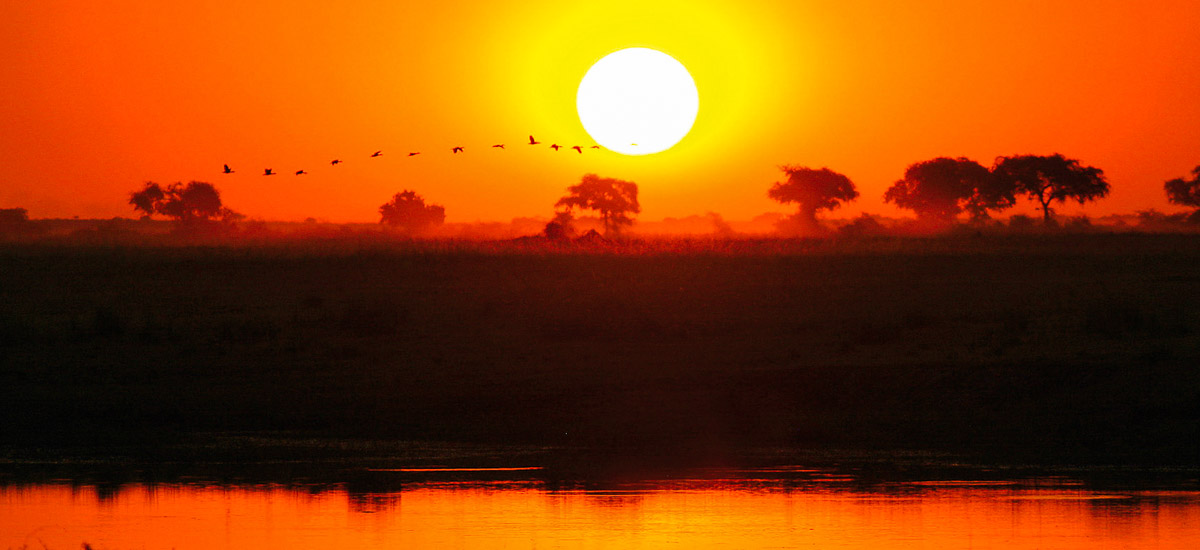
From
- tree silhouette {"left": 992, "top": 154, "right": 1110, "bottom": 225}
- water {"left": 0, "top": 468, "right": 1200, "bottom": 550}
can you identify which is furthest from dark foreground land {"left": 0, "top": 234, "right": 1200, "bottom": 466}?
tree silhouette {"left": 992, "top": 154, "right": 1110, "bottom": 225}

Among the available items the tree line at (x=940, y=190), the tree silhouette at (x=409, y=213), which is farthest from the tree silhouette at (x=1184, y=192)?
the tree silhouette at (x=409, y=213)

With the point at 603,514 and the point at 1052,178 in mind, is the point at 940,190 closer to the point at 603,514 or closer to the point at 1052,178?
the point at 1052,178

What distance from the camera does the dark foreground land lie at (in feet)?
73.5

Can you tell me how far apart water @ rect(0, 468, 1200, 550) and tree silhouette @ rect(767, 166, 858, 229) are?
7424 cm

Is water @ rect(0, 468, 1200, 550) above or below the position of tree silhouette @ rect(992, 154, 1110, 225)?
below

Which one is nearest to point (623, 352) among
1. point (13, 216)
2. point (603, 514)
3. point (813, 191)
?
point (603, 514)

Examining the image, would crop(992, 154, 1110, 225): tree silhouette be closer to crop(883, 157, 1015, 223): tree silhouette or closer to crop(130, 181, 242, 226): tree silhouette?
crop(883, 157, 1015, 223): tree silhouette

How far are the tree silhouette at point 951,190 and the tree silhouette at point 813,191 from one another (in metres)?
3.80

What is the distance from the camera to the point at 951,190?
90.8 m

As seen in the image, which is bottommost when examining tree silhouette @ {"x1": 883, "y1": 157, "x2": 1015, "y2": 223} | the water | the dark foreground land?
the water

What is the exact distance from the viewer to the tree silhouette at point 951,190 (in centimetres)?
8912

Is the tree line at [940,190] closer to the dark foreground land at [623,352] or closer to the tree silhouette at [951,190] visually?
the tree silhouette at [951,190]

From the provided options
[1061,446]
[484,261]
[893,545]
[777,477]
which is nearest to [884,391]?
[1061,446]

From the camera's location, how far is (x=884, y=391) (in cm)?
2395
